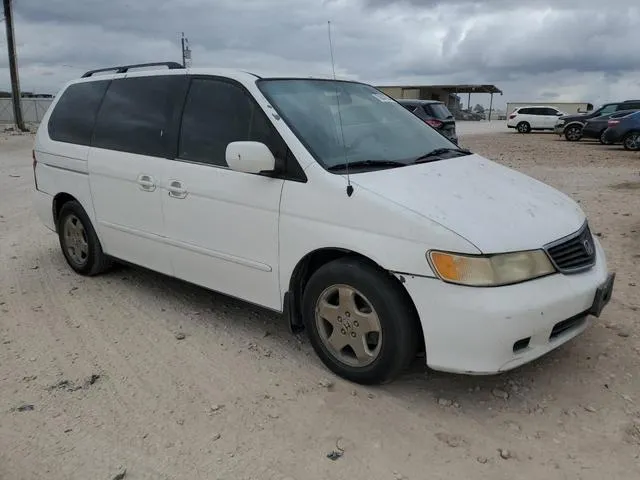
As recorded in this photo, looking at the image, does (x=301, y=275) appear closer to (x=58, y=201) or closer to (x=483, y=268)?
(x=483, y=268)

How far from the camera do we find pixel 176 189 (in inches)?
164

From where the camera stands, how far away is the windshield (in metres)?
3.64

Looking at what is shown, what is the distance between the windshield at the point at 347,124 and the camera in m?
3.64

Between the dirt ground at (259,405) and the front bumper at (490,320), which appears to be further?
the front bumper at (490,320)

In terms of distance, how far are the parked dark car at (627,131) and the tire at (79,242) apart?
18907mm

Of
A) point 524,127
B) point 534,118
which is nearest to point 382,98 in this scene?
point 534,118

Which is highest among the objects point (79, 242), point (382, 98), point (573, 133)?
point (382, 98)

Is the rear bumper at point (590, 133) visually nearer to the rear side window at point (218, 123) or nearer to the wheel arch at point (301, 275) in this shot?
the rear side window at point (218, 123)

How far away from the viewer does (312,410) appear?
3.21 meters

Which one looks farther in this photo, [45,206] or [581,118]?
[581,118]

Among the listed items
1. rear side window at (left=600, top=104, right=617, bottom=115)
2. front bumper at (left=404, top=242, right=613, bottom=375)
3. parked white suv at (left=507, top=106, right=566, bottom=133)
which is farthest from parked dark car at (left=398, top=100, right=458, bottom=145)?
parked white suv at (left=507, top=106, right=566, bottom=133)

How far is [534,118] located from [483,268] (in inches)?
1395

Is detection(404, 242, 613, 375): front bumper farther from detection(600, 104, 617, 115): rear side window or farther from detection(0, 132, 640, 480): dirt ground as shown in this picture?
detection(600, 104, 617, 115): rear side window

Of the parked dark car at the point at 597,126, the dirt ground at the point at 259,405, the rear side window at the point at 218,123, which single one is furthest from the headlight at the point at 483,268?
the parked dark car at the point at 597,126
